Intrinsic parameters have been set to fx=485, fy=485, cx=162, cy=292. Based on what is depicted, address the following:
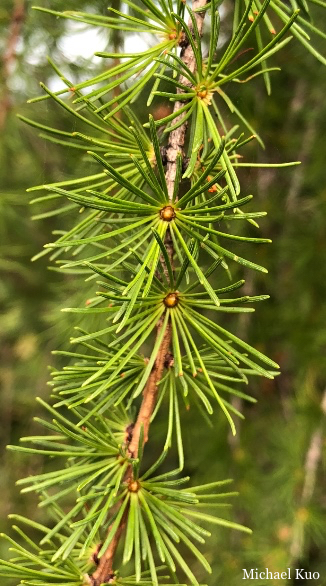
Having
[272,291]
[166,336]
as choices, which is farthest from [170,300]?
[272,291]

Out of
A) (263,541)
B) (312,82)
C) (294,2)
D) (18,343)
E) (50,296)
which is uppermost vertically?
(312,82)

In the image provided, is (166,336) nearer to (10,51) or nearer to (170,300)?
(170,300)

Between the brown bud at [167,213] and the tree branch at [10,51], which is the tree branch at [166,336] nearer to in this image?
the brown bud at [167,213]

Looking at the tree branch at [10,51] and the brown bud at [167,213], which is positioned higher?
the tree branch at [10,51]

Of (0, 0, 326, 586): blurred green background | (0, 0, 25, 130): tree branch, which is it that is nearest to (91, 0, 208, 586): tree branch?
(0, 0, 326, 586): blurred green background

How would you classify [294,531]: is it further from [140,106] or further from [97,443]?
[140,106]

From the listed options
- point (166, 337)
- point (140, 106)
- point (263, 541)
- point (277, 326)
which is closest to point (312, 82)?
point (140, 106)

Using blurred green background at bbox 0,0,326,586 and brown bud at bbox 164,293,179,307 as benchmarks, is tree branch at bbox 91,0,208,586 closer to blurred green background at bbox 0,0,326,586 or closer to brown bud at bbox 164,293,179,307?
brown bud at bbox 164,293,179,307

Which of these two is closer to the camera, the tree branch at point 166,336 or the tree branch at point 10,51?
the tree branch at point 166,336

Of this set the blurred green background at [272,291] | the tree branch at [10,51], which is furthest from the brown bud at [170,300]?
the tree branch at [10,51]
